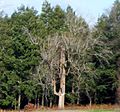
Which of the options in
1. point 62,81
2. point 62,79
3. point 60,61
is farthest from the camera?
point 62,81

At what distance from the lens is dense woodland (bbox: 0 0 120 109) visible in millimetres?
57750

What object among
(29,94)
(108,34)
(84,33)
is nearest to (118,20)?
(108,34)

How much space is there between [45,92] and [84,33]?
11.2m

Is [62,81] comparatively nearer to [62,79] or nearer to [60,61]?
[62,79]

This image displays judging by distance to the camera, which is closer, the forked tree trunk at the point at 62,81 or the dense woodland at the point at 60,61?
the forked tree trunk at the point at 62,81

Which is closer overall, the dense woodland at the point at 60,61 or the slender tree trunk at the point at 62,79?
the slender tree trunk at the point at 62,79

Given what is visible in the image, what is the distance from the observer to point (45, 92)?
6353 cm

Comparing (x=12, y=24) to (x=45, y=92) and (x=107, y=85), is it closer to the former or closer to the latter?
(x=45, y=92)

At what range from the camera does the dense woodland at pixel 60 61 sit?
5775 centimetres

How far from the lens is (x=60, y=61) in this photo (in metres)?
57.2

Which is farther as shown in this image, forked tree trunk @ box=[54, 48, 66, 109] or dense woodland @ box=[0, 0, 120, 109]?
dense woodland @ box=[0, 0, 120, 109]

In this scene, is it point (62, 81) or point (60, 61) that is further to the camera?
point (62, 81)

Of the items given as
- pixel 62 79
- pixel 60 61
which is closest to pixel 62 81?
pixel 62 79

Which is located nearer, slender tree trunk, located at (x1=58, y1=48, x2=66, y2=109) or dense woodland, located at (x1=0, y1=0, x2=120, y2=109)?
slender tree trunk, located at (x1=58, y1=48, x2=66, y2=109)
